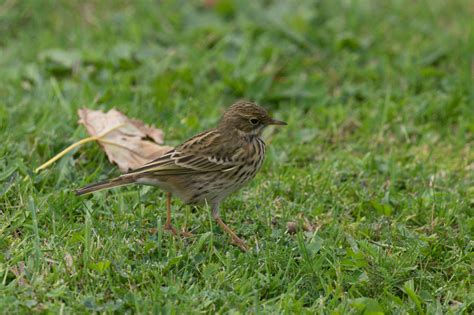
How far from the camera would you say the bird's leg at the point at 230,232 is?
262 inches

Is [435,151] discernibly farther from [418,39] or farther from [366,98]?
[418,39]

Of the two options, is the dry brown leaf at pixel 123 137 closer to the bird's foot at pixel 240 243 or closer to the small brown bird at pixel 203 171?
the small brown bird at pixel 203 171

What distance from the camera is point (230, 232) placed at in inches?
266

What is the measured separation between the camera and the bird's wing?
7.04 metres

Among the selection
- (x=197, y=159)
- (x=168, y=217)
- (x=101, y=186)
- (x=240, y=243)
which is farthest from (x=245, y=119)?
(x=101, y=186)

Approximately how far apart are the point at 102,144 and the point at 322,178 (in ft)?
6.89

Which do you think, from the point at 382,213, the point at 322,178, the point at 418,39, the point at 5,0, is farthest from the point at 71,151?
the point at 418,39

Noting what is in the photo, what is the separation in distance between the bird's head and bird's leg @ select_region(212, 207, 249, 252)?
Answer: 88 cm

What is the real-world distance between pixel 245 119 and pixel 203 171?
75 cm

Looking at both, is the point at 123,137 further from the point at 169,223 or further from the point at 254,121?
the point at 169,223

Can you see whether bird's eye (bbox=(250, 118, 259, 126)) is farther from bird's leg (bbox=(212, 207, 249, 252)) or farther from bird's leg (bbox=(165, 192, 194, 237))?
bird's leg (bbox=(165, 192, 194, 237))

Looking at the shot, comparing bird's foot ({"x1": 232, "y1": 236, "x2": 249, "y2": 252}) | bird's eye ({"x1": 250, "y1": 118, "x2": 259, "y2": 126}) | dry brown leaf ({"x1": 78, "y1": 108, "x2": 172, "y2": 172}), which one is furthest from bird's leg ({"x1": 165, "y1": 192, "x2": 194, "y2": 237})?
bird's eye ({"x1": 250, "y1": 118, "x2": 259, "y2": 126})

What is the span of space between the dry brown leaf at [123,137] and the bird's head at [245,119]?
30.3 inches

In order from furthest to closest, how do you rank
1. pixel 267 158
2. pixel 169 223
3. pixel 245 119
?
pixel 267 158 < pixel 245 119 < pixel 169 223
